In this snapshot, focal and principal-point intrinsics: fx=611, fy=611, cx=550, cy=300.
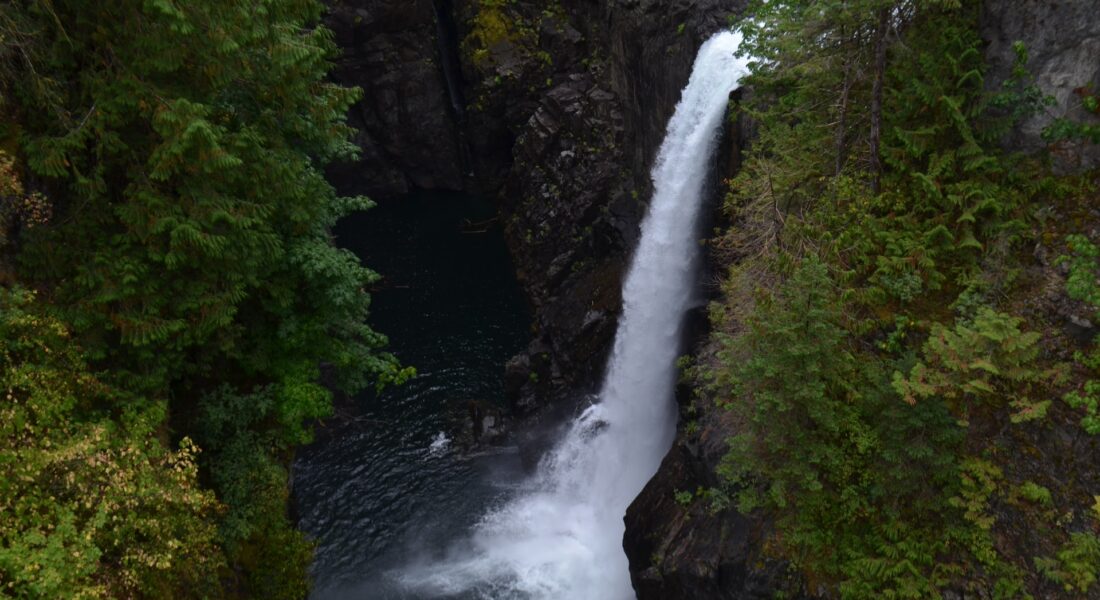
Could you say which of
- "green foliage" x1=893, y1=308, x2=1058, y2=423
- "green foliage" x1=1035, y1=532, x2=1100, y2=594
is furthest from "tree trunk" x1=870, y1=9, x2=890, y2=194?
"green foliage" x1=1035, y1=532, x2=1100, y2=594

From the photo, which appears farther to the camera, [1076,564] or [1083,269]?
[1083,269]

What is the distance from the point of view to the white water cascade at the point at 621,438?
19.2 metres

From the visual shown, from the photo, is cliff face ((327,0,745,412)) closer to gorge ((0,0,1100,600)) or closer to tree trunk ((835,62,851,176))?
gorge ((0,0,1100,600))

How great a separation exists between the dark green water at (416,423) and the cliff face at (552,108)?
7.09 feet

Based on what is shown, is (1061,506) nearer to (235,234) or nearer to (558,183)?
(235,234)

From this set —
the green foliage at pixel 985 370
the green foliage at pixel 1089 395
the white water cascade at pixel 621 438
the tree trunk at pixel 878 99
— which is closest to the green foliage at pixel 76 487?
the white water cascade at pixel 621 438

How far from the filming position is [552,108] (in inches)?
1216

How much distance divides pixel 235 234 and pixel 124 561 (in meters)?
5.93

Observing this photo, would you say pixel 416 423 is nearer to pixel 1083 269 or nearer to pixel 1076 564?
pixel 1076 564

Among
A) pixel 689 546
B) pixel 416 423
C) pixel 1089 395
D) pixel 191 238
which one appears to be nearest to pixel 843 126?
pixel 1089 395

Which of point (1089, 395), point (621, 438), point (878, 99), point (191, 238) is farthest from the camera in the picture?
point (621, 438)

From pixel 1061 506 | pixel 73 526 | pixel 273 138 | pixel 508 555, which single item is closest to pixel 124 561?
pixel 73 526

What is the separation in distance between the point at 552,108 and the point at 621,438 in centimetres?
1697

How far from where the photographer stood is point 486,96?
1361 inches
